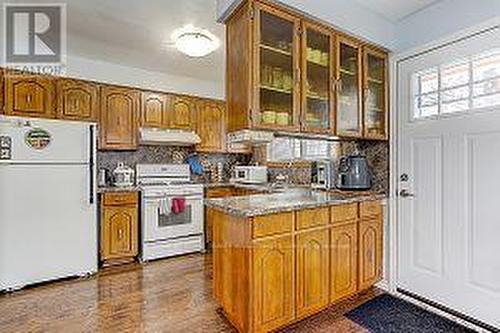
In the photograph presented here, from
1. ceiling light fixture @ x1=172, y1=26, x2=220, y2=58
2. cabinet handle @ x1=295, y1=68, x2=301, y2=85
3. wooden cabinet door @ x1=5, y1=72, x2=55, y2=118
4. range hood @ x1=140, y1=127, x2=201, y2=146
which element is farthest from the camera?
range hood @ x1=140, y1=127, x2=201, y2=146

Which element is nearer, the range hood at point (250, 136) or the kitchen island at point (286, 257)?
the kitchen island at point (286, 257)

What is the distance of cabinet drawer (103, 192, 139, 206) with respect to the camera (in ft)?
12.0

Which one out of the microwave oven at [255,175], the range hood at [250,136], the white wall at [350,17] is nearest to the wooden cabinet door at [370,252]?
the range hood at [250,136]

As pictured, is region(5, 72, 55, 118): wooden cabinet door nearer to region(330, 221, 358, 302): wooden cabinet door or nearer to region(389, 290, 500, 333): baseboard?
region(330, 221, 358, 302): wooden cabinet door

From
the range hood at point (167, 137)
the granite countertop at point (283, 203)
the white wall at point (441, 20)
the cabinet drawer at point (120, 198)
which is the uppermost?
the white wall at point (441, 20)

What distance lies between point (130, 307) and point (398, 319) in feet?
7.10

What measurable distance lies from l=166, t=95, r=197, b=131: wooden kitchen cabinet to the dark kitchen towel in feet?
10.9

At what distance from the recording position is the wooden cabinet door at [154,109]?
427 cm

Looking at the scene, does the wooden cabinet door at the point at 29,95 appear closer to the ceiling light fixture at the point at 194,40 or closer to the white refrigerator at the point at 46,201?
the white refrigerator at the point at 46,201

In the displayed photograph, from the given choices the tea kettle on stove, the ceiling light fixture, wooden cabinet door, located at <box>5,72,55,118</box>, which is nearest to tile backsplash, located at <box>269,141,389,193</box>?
the tea kettle on stove

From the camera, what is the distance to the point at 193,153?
16.1ft

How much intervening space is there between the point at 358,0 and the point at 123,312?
3218 mm

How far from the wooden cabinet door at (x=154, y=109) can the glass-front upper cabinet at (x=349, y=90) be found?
2663 millimetres

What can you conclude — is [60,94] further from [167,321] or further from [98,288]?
[167,321]
